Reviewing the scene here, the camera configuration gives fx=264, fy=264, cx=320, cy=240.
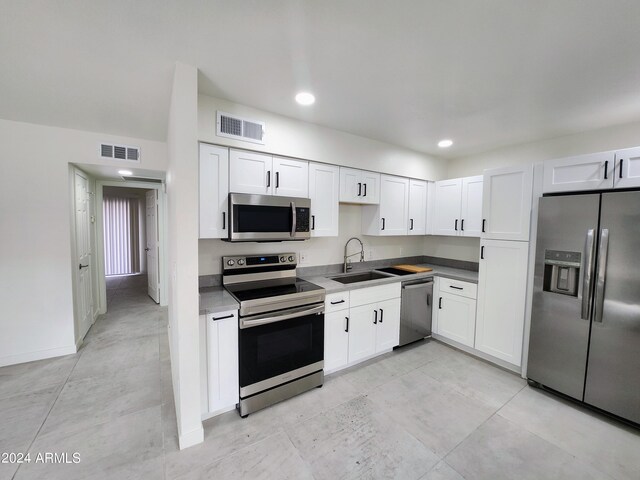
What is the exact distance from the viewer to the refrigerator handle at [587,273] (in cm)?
215

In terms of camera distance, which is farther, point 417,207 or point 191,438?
point 417,207

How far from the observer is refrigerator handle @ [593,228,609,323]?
2.09 metres

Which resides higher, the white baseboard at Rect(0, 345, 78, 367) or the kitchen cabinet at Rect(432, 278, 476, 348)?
the kitchen cabinet at Rect(432, 278, 476, 348)

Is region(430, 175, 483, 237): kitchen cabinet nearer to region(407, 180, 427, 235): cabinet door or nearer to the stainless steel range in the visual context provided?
region(407, 180, 427, 235): cabinet door

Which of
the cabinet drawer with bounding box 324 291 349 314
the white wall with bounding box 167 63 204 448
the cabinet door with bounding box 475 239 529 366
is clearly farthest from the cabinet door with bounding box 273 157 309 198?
the cabinet door with bounding box 475 239 529 366

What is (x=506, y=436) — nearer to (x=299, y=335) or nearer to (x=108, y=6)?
(x=299, y=335)

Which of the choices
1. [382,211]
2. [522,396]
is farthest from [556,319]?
[382,211]

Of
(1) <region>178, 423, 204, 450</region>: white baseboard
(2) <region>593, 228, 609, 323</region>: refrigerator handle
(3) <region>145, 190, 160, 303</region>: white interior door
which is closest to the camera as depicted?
(1) <region>178, 423, 204, 450</region>: white baseboard

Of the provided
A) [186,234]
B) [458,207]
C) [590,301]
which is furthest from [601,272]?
[186,234]

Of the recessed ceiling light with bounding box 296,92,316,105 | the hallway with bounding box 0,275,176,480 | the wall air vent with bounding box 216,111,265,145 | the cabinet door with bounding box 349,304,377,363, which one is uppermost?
the recessed ceiling light with bounding box 296,92,316,105

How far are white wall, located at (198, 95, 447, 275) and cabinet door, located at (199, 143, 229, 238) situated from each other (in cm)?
11

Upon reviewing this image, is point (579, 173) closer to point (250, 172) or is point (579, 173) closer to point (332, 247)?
point (332, 247)

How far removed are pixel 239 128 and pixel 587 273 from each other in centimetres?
316

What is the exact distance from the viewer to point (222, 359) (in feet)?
6.64
